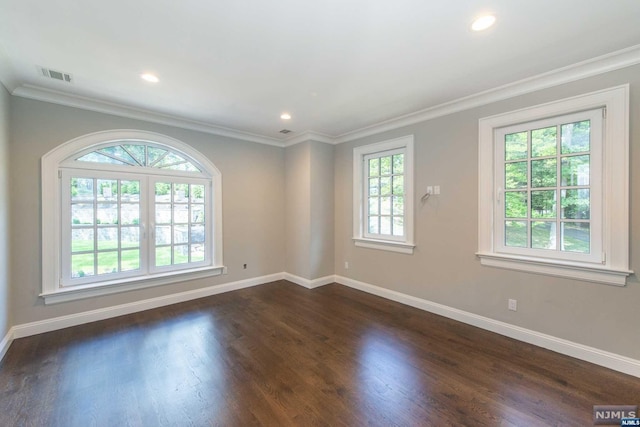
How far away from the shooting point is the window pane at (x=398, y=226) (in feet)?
12.9

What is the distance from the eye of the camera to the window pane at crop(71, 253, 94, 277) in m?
3.18

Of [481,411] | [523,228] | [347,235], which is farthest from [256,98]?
[481,411]

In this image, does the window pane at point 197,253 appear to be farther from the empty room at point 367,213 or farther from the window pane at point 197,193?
the window pane at point 197,193

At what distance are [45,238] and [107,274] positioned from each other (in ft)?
2.38

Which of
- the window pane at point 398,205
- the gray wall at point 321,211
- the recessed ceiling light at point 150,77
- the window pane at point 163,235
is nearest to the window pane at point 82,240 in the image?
the window pane at point 163,235

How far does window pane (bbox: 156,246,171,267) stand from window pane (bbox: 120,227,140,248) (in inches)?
10.6

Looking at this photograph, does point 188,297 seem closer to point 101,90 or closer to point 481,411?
point 101,90

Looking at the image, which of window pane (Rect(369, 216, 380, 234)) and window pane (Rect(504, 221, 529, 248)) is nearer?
window pane (Rect(504, 221, 529, 248))

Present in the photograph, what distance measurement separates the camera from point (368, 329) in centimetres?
303

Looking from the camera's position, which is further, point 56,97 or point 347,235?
point 347,235

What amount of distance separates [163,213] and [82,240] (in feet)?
2.97

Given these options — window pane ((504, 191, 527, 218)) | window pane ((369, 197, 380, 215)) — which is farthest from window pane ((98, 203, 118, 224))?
window pane ((504, 191, 527, 218))

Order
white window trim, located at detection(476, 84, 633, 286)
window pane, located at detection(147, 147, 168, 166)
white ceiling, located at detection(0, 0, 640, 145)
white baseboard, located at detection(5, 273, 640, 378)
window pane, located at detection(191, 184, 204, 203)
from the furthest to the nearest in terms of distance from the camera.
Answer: window pane, located at detection(191, 184, 204, 203), window pane, located at detection(147, 147, 168, 166), white baseboard, located at detection(5, 273, 640, 378), white window trim, located at detection(476, 84, 633, 286), white ceiling, located at detection(0, 0, 640, 145)

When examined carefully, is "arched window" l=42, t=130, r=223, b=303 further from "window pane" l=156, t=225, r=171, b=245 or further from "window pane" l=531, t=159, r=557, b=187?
"window pane" l=531, t=159, r=557, b=187
